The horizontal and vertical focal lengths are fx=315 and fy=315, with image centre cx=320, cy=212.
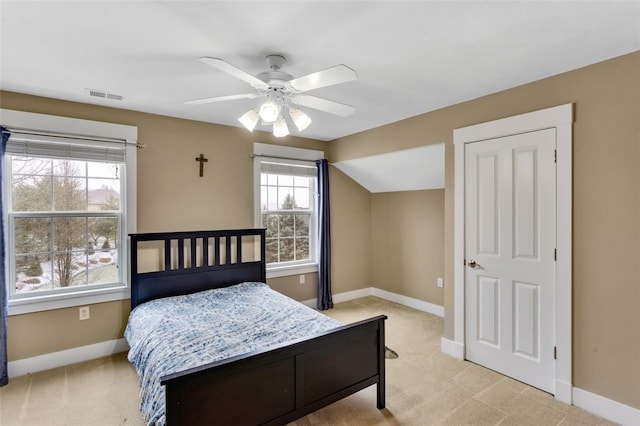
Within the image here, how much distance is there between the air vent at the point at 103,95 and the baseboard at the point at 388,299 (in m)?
3.17

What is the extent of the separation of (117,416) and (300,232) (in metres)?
2.83

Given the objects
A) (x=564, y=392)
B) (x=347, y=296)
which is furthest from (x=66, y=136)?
(x=564, y=392)

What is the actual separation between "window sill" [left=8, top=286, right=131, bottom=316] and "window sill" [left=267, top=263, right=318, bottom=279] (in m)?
1.61

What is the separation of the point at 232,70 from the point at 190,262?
2386mm

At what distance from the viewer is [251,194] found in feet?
13.0

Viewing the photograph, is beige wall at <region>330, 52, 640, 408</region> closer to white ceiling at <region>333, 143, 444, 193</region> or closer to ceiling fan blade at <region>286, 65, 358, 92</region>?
white ceiling at <region>333, 143, 444, 193</region>

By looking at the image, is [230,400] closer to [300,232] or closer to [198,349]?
[198,349]

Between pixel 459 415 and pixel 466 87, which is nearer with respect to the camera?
pixel 459 415

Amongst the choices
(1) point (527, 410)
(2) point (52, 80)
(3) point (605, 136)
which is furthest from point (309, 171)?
(1) point (527, 410)

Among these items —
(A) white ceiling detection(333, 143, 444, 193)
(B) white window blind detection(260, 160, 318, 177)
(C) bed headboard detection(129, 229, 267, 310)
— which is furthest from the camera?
(B) white window blind detection(260, 160, 318, 177)

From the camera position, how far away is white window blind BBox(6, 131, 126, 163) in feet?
8.83

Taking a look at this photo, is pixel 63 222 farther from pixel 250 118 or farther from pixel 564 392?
pixel 564 392

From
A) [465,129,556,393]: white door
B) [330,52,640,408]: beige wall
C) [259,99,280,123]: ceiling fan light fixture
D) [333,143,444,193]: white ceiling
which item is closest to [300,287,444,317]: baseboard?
[465,129,556,393]: white door

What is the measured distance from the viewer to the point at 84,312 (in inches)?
116
